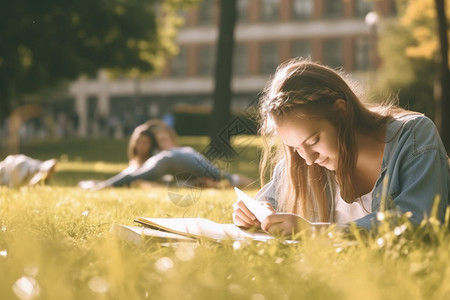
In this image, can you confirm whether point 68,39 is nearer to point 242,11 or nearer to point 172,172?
point 172,172

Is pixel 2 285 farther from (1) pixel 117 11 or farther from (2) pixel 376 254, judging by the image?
(1) pixel 117 11

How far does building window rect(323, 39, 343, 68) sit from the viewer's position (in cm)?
4334

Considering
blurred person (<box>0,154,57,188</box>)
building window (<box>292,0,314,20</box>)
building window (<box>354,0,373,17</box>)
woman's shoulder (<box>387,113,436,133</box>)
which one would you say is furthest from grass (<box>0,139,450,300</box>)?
building window (<box>292,0,314,20</box>)

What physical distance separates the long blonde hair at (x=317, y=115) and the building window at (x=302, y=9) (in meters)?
42.0

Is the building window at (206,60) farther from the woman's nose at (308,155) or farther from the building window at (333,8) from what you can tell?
the woman's nose at (308,155)

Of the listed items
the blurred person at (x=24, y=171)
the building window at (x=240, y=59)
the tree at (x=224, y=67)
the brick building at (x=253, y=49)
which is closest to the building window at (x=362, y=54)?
the brick building at (x=253, y=49)

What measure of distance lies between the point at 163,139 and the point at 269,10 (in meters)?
37.7

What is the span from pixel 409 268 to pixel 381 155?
1.12 meters

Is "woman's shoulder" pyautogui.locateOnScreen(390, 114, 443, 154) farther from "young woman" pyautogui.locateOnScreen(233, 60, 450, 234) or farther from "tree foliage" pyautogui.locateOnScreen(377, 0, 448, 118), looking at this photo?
"tree foliage" pyautogui.locateOnScreen(377, 0, 448, 118)

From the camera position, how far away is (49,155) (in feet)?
66.3

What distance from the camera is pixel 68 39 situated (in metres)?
19.8

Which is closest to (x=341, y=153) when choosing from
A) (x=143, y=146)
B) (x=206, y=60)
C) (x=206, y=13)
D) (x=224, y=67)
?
(x=143, y=146)

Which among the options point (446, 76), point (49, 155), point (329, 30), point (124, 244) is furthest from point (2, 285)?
point (329, 30)

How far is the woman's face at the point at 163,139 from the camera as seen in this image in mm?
8867
